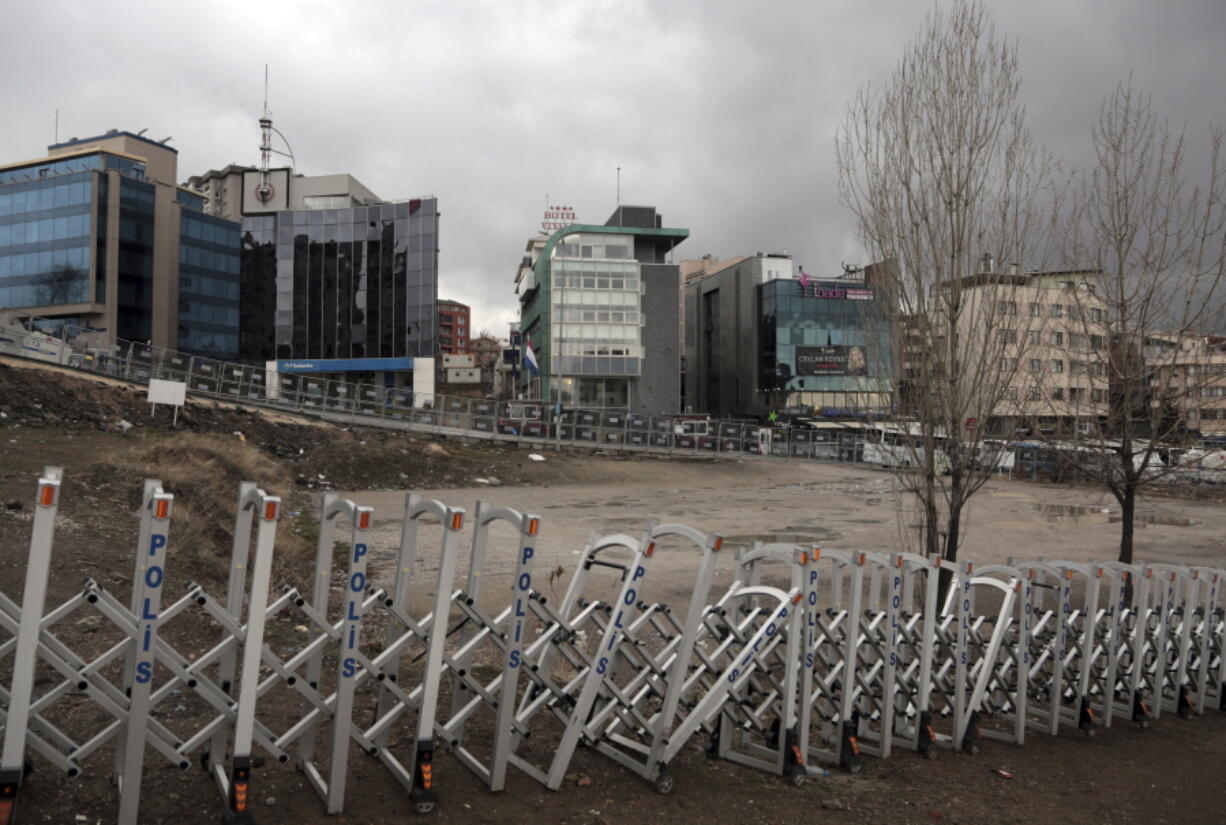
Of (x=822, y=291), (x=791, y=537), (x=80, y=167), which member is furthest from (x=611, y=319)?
(x=791, y=537)

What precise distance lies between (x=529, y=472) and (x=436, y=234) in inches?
1526

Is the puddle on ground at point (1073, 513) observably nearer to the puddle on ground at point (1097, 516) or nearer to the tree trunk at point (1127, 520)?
the puddle on ground at point (1097, 516)

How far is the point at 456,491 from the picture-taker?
28.8 m

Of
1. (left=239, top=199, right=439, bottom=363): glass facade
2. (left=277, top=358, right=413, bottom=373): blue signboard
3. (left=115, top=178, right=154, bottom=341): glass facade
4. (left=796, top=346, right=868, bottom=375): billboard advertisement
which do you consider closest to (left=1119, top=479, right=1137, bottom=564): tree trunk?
(left=239, top=199, right=439, bottom=363): glass facade

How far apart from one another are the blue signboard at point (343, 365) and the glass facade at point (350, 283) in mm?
508

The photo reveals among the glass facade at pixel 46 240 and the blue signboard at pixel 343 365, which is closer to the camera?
the glass facade at pixel 46 240

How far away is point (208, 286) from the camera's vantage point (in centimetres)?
7719

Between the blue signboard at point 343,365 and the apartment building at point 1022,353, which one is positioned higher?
the blue signboard at point 343,365

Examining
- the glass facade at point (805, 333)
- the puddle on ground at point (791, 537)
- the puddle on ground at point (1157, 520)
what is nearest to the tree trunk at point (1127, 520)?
the puddle on ground at point (791, 537)

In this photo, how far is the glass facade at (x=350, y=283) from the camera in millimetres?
67938

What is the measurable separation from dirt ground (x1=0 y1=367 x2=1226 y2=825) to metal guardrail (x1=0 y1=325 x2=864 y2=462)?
281 cm

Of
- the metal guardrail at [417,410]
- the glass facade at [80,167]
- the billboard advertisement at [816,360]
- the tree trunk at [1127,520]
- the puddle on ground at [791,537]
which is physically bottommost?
the puddle on ground at [791,537]

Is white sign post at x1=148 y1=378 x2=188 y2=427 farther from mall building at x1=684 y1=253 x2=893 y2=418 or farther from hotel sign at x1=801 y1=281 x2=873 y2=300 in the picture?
hotel sign at x1=801 y1=281 x2=873 y2=300

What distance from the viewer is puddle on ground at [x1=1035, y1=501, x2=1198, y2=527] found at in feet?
84.2
